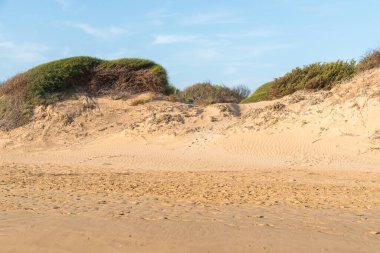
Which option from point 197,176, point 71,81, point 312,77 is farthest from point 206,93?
point 197,176

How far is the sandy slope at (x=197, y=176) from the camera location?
561 cm

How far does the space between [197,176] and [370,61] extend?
1212 cm

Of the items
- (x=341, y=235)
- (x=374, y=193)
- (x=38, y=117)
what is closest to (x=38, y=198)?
(x=341, y=235)

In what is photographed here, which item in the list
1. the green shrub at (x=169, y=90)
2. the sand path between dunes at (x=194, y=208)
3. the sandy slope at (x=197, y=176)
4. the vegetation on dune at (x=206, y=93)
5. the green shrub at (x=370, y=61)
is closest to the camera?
the sand path between dunes at (x=194, y=208)

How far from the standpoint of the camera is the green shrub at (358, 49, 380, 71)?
68.8 feet

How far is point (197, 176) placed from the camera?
1243 cm

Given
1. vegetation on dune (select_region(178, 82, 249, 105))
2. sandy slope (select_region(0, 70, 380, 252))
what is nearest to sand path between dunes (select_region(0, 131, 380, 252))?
sandy slope (select_region(0, 70, 380, 252))

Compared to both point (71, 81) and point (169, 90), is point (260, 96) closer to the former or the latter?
point (169, 90)

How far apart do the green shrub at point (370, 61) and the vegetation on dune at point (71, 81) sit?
9.61 metres

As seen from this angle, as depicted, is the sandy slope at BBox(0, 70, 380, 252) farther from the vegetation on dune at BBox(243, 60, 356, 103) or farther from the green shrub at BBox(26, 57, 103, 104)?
the vegetation on dune at BBox(243, 60, 356, 103)

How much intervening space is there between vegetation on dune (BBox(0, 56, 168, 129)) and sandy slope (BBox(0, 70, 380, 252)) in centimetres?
106

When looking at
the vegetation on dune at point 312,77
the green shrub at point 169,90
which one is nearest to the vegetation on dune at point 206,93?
the green shrub at point 169,90

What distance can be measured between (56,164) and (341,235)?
11.7 meters

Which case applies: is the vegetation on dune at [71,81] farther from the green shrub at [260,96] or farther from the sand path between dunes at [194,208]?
the sand path between dunes at [194,208]
